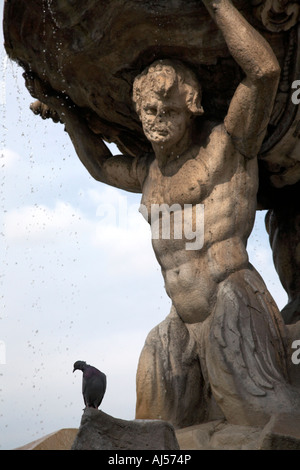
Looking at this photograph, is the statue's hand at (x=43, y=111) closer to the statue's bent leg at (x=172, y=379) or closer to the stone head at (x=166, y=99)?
the stone head at (x=166, y=99)

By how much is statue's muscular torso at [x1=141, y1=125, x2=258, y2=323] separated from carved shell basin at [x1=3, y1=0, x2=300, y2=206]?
0.41 meters

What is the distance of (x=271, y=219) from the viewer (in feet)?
27.6

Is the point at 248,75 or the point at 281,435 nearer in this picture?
the point at 281,435

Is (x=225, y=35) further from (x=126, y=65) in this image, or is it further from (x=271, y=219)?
(x=271, y=219)

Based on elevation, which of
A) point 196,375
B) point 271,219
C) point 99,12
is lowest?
point 196,375

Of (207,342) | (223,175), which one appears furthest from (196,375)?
(223,175)

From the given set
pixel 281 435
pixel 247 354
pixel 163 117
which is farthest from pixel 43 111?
pixel 281 435

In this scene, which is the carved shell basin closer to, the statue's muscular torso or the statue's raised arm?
the statue's raised arm

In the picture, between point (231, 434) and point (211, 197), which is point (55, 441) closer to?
point (231, 434)

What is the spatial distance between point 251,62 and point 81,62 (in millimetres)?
1295

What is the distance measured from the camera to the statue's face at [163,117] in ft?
→ 23.1

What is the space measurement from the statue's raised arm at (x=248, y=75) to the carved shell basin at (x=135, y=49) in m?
0.30

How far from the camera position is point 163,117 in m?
7.08

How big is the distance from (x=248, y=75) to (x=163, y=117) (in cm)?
68
